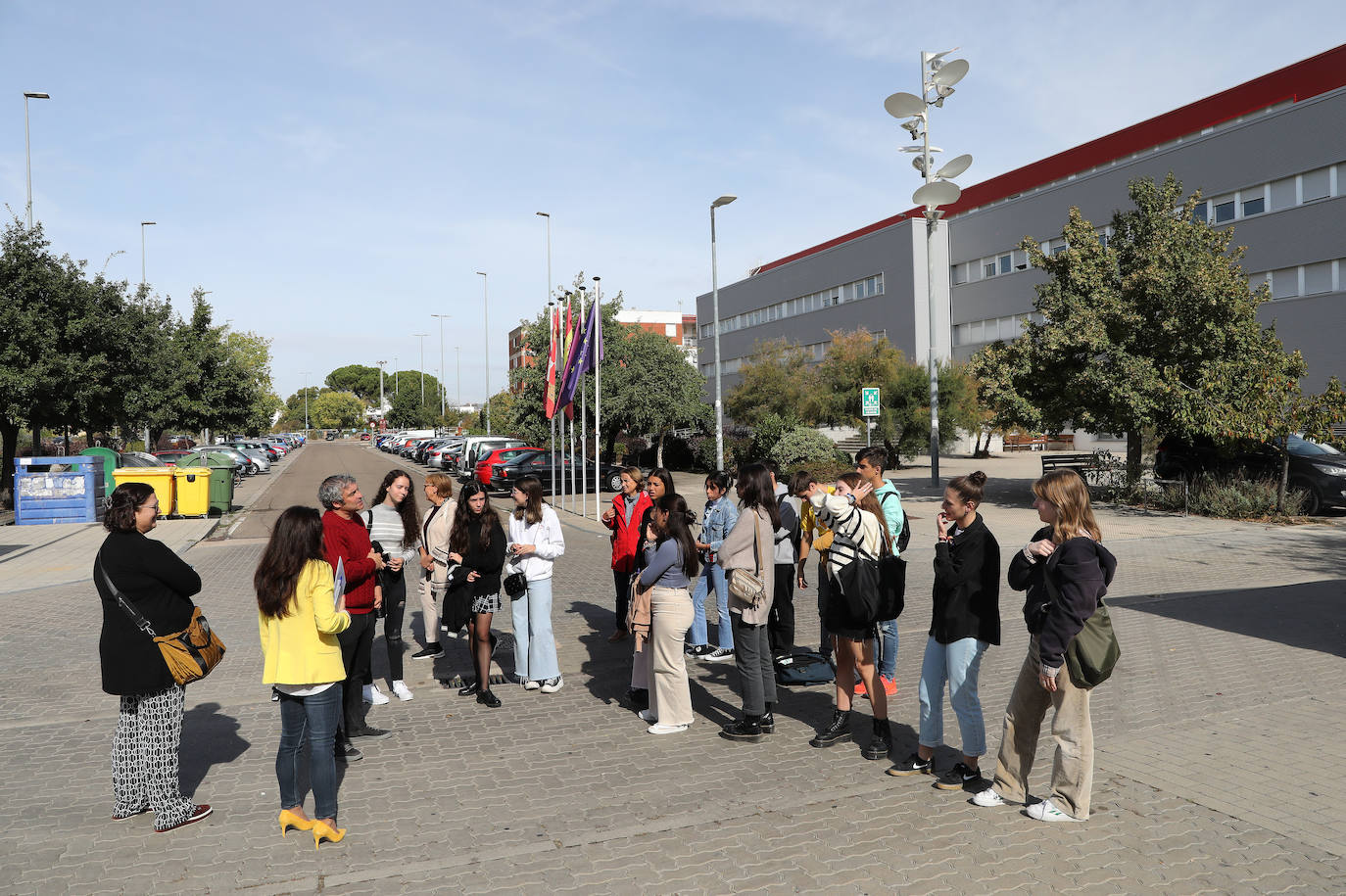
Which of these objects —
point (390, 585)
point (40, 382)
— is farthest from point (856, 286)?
point (390, 585)

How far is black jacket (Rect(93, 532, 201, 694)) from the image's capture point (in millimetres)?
4523

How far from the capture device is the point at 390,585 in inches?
276

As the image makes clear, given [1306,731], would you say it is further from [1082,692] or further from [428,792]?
[428,792]

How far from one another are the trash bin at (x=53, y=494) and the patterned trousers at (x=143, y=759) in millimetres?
18941

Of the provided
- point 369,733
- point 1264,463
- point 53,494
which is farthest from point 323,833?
point 53,494

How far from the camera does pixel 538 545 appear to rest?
22.7ft

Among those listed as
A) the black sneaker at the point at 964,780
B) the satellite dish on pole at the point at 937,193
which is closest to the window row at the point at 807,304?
the satellite dish on pole at the point at 937,193

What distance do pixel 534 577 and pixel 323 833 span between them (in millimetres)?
2747

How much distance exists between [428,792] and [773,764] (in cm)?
203

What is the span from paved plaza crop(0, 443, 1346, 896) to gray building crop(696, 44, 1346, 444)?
2909cm

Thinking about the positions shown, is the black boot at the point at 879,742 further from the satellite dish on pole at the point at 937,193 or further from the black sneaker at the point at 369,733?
the satellite dish on pole at the point at 937,193

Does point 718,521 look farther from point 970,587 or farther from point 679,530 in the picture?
point 970,587

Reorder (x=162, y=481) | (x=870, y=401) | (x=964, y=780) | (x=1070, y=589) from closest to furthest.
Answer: (x=1070, y=589) → (x=964, y=780) → (x=870, y=401) → (x=162, y=481)

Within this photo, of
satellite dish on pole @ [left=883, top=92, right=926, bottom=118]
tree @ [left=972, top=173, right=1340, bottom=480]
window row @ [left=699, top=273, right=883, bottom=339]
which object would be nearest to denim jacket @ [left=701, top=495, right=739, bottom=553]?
tree @ [left=972, top=173, right=1340, bottom=480]
